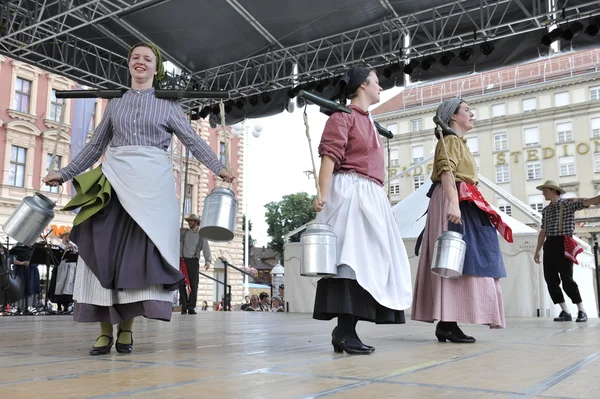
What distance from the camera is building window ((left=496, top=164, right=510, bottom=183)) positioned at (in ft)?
144

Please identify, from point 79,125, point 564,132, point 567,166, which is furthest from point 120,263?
point 564,132

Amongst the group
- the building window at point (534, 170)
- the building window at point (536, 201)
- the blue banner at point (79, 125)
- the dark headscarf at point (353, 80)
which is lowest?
the dark headscarf at point (353, 80)

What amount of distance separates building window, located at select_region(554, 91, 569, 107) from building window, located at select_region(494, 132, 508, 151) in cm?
413

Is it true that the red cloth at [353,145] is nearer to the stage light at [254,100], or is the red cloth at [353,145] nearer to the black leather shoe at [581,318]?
the black leather shoe at [581,318]

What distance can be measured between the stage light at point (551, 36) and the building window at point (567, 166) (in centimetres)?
3575

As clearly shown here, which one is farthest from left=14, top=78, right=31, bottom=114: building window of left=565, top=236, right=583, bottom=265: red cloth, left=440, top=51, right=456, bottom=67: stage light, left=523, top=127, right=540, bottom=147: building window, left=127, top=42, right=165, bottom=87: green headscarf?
left=523, top=127, right=540, bottom=147: building window

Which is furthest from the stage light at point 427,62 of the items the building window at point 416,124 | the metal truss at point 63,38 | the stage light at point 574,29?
the building window at point 416,124

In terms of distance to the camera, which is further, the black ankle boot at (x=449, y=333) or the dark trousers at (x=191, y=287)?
the dark trousers at (x=191, y=287)

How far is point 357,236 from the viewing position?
9.48ft

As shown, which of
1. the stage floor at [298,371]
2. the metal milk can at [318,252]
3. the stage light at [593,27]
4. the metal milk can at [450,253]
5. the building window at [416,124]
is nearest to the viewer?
the stage floor at [298,371]

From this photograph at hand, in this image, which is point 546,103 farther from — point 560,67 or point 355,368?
point 355,368

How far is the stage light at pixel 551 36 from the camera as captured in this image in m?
8.72

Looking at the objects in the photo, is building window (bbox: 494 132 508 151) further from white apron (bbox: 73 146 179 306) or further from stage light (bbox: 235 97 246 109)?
white apron (bbox: 73 146 179 306)

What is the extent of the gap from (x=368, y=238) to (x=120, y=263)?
1204 mm
